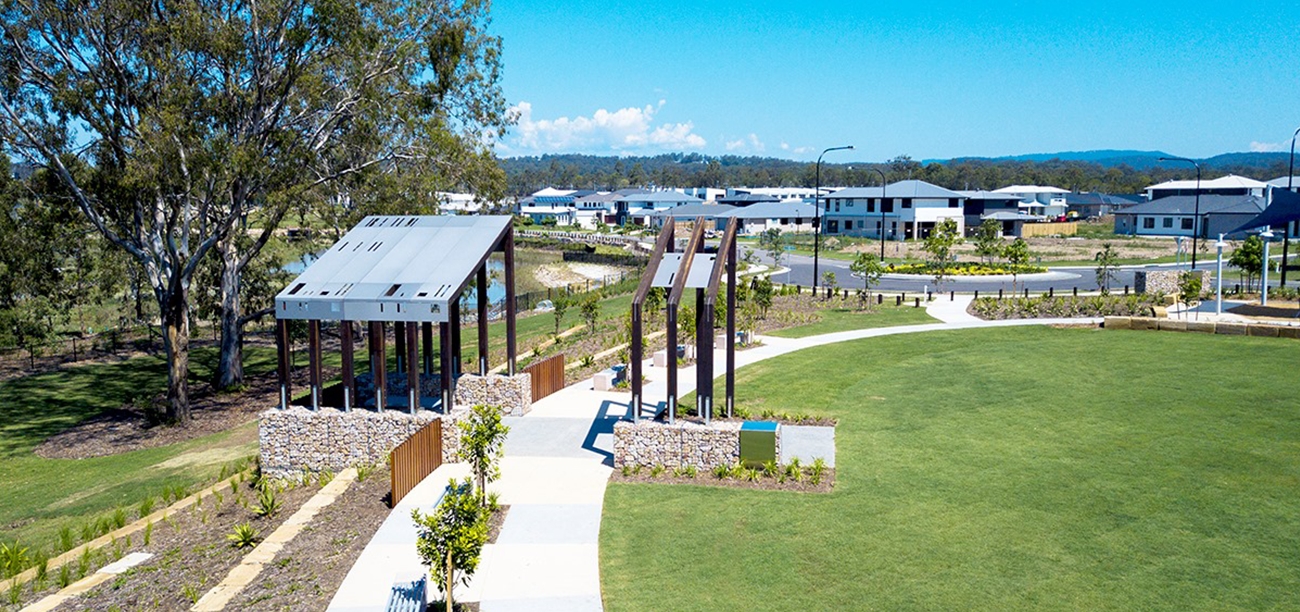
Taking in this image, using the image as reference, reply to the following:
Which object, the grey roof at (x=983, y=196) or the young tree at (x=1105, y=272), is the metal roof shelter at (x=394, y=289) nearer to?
the young tree at (x=1105, y=272)

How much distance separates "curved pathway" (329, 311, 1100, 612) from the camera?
39.9ft

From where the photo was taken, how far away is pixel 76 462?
22.1 m

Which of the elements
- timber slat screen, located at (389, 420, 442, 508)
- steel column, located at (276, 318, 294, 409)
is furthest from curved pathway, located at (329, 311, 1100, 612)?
steel column, located at (276, 318, 294, 409)

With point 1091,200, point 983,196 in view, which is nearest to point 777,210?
point 983,196

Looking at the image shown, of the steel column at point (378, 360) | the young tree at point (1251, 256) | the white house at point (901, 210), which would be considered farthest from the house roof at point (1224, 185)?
the steel column at point (378, 360)

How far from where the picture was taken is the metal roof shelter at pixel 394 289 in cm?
1853

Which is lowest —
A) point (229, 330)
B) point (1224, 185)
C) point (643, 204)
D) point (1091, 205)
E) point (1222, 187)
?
point (229, 330)

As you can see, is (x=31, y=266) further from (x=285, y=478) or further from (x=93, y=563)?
(x=93, y=563)

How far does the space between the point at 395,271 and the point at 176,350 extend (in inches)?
369

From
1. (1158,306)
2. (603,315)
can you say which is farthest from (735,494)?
(1158,306)

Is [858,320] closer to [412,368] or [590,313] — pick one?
[590,313]

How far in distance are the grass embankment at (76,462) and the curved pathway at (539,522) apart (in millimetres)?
6585

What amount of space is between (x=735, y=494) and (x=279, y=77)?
18022 millimetres

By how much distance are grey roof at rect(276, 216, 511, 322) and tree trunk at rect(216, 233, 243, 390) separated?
354 inches
